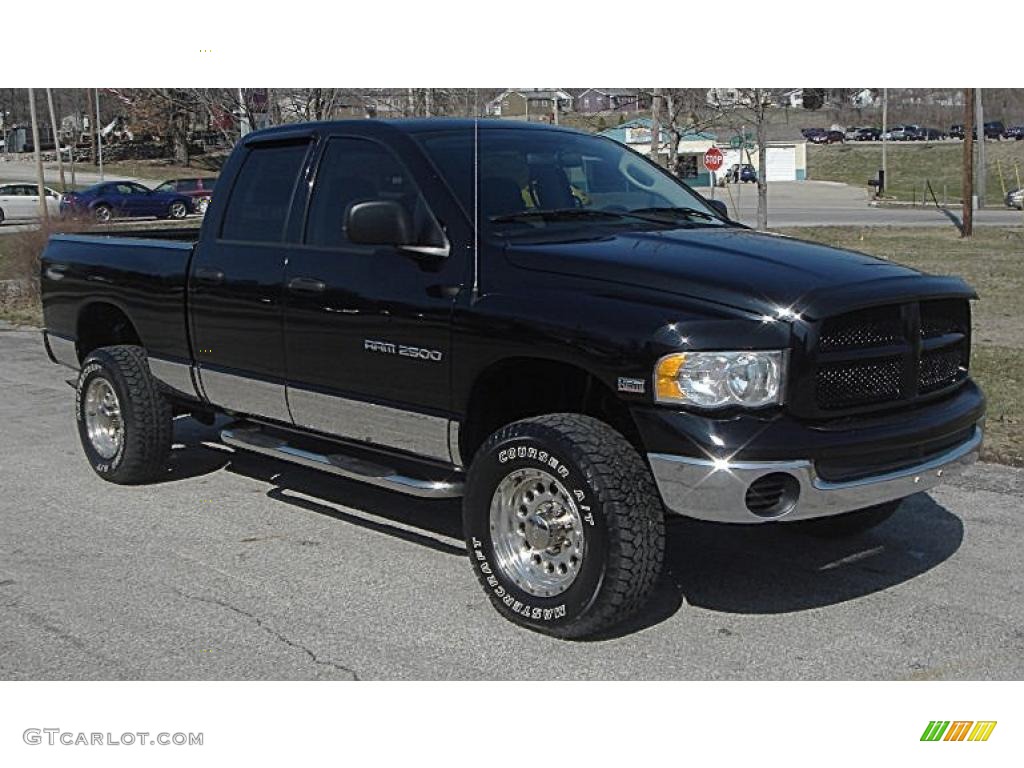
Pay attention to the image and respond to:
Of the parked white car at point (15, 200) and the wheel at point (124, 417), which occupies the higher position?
the parked white car at point (15, 200)

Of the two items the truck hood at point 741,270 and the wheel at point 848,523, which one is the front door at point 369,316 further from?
the wheel at point 848,523

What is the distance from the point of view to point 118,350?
7242 millimetres

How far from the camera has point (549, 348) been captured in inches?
186

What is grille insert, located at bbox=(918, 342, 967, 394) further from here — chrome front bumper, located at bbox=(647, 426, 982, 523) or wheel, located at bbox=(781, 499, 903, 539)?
wheel, located at bbox=(781, 499, 903, 539)

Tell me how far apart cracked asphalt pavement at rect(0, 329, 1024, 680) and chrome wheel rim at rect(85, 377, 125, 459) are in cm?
24

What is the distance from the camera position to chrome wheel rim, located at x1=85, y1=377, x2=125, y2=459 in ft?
23.9

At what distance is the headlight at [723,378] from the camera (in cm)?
434

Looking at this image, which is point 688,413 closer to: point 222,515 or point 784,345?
point 784,345

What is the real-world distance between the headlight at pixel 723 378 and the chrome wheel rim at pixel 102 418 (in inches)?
160

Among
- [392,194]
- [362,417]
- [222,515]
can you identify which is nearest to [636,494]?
[362,417]

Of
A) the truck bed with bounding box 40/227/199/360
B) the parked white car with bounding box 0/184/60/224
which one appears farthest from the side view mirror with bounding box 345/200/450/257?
the parked white car with bounding box 0/184/60/224

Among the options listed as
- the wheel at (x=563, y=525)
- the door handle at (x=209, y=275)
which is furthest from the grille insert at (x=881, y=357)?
the door handle at (x=209, y=275)

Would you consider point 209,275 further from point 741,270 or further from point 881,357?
point 881,357

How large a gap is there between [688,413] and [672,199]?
1968 mm
